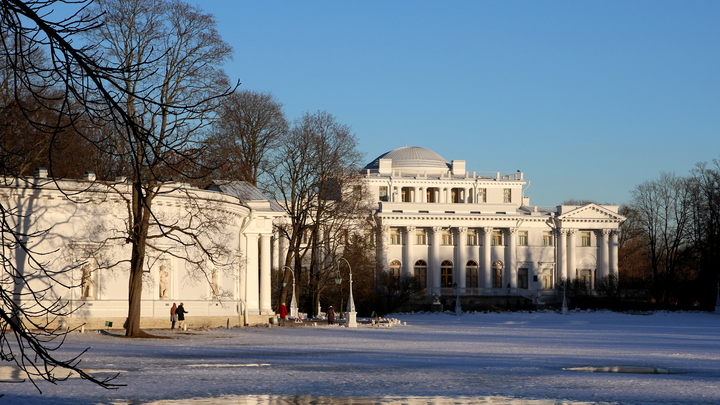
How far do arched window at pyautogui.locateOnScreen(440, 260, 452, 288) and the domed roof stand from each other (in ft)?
42.1

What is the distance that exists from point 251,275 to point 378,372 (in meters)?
25.0

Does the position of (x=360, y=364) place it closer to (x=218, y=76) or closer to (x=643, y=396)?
(x=643, y=396)

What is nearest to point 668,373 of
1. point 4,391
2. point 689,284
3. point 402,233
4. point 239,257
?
point 4,391

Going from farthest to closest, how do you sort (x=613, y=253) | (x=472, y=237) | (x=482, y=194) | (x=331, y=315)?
1. (x=482, y=194)
2. (x=613, y=253)
3. (x=472, y=237)
4. (x=331, y=315)

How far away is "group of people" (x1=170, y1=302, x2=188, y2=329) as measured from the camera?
112ft

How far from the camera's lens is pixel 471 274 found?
300 ft

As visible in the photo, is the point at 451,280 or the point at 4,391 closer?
the point at 4,391

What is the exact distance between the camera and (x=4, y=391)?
14.0m

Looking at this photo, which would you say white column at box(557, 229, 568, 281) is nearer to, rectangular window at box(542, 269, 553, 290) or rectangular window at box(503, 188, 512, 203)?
rectangular window at box(542, 269, 553, 290)

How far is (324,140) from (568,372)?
32310mm

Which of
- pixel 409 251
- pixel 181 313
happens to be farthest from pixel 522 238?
pixel 181 313

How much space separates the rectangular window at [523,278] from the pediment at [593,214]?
21.4ft

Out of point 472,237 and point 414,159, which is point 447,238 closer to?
point 472,237

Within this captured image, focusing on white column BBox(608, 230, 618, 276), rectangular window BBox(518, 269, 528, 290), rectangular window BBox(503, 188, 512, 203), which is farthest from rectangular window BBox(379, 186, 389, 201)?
white column BBox(608, 230, 618, 276)
